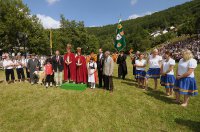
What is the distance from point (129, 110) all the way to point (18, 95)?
517 centimetres

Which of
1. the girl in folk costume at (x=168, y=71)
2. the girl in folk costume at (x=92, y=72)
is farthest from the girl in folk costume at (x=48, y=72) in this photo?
the girl in folk costume at (x=168, y=71)

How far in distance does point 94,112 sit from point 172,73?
150 inches

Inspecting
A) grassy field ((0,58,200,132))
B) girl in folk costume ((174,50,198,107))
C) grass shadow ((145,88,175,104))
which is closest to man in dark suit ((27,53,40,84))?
grassy field ((0,58,200,132))

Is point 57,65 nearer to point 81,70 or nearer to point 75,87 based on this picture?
point 81,70

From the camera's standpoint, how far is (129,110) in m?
6.73

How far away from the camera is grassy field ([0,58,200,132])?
5.61 m

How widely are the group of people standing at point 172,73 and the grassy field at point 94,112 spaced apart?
0.62m

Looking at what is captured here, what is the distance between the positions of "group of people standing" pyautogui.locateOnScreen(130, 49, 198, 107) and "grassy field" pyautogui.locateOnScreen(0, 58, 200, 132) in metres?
0.62

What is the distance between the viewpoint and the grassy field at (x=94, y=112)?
561 cm

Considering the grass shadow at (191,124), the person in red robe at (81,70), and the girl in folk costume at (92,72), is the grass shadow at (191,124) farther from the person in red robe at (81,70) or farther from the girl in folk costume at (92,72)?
the person in red robe at (81,70)

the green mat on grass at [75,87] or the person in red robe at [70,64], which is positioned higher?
the person in red robe at [70,64]

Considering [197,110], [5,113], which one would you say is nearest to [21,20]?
[5,113]

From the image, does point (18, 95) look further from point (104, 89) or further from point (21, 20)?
A: point (21, 20)

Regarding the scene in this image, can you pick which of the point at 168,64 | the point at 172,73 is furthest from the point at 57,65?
the point at 172,73
